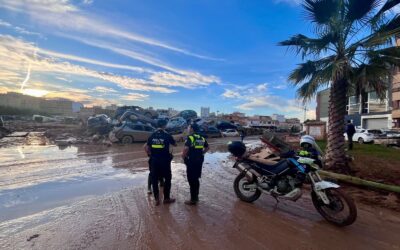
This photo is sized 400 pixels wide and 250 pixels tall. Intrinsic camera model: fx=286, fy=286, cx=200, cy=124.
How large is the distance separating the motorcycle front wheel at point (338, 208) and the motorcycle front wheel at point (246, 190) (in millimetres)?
1377

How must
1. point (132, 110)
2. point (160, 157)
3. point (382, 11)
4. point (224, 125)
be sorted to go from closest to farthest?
point (160, 157), point (382, 11), point (132, 110), point (224, 125)

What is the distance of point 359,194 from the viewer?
727cm

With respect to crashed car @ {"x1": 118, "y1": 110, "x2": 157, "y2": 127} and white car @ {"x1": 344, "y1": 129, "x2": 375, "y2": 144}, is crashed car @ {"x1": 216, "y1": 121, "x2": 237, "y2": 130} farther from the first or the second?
white car @ {"x1": 344, "y1": 129, "x2": 375, "y2": 144}

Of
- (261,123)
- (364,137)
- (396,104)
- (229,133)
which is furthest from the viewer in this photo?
(261,123)

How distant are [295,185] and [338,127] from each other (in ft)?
16.2

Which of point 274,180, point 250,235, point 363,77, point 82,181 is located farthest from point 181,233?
point 363,77

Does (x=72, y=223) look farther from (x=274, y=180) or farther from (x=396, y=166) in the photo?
(x=396, y=166)

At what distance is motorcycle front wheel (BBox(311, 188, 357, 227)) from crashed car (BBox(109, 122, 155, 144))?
→ 1726 centimetres

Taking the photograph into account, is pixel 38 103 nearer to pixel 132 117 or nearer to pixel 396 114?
pixel 132 117

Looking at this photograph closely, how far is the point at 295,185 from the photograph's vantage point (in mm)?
5609

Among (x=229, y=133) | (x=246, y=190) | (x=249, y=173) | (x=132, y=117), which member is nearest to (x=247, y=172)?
(x=249, y=173)

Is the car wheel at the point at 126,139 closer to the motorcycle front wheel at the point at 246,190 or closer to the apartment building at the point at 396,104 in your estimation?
the motorcycle front wheel at the point at 246,190

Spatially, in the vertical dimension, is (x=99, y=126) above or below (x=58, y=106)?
below

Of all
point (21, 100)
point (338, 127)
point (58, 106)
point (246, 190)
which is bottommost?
point (246, 190)
